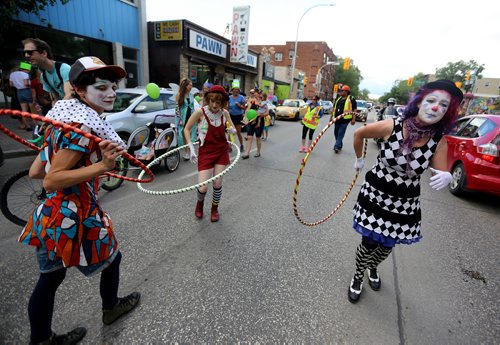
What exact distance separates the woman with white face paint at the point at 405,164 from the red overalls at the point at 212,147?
6.27 ft

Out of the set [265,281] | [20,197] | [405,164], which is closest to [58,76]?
[20,197]

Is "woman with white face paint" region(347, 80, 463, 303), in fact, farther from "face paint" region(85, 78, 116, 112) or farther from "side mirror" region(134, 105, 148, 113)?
"side mirror" region(134, 105, 148, 113)

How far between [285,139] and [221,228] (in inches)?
336

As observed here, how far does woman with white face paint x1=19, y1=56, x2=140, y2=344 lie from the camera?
1485 mm

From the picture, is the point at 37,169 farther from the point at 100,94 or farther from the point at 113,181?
the point at 113,181

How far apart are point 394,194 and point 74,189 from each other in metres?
2.37

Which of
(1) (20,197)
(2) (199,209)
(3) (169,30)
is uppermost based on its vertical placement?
(3) (169,30)

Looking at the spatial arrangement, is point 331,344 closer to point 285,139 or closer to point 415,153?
point 415,153

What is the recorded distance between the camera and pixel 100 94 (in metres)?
1.65

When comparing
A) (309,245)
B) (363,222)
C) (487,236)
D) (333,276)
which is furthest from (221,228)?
(487,236)

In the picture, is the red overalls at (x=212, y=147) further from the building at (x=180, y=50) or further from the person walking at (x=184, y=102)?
the building at (x=180, y=50)

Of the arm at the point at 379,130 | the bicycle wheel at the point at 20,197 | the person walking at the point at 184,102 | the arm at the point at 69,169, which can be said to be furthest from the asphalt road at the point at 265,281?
the person walking at the point at 184,102

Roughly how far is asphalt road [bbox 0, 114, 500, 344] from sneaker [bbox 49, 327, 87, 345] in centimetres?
6

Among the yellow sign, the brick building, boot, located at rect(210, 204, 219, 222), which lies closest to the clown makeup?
boot, located at rect(210, 204, 219, 222)
